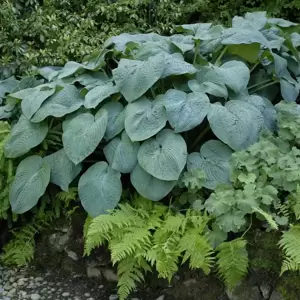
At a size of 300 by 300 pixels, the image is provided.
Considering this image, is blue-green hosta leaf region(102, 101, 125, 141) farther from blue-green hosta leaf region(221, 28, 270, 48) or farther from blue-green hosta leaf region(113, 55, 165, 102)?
blue-green hosta leaf region(221, 28, 270, 48)

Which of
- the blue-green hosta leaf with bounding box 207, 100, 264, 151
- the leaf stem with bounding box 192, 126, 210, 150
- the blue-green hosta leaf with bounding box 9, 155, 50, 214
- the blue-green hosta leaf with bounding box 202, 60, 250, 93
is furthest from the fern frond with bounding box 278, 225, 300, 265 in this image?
the blue-green hosta leaf with bounding box 9, 155, 50, 214

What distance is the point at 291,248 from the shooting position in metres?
2.28

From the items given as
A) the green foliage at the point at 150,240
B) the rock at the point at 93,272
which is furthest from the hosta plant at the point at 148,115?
the rock at the point at 93,272

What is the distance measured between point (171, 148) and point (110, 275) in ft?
2.91

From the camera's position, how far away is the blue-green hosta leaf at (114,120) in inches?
116

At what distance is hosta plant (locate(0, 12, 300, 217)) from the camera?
2.80m

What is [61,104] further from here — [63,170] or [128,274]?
[128,274]

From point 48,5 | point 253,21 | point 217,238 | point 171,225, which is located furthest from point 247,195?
point 48,5

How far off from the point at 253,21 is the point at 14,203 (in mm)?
2254

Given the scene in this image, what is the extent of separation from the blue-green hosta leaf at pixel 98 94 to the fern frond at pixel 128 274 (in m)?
1.00

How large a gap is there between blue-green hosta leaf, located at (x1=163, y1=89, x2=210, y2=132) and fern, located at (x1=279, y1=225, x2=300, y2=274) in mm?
824

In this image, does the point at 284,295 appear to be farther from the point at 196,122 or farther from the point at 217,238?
the point at 196,122

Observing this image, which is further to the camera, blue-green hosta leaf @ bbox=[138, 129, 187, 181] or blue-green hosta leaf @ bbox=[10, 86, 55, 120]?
blue-green hosta leaf @ bbox=[10, 86, 55, 120]

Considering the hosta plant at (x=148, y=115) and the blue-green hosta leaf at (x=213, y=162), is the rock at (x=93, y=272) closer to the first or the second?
the hosta plant at (x=148, y=115)
